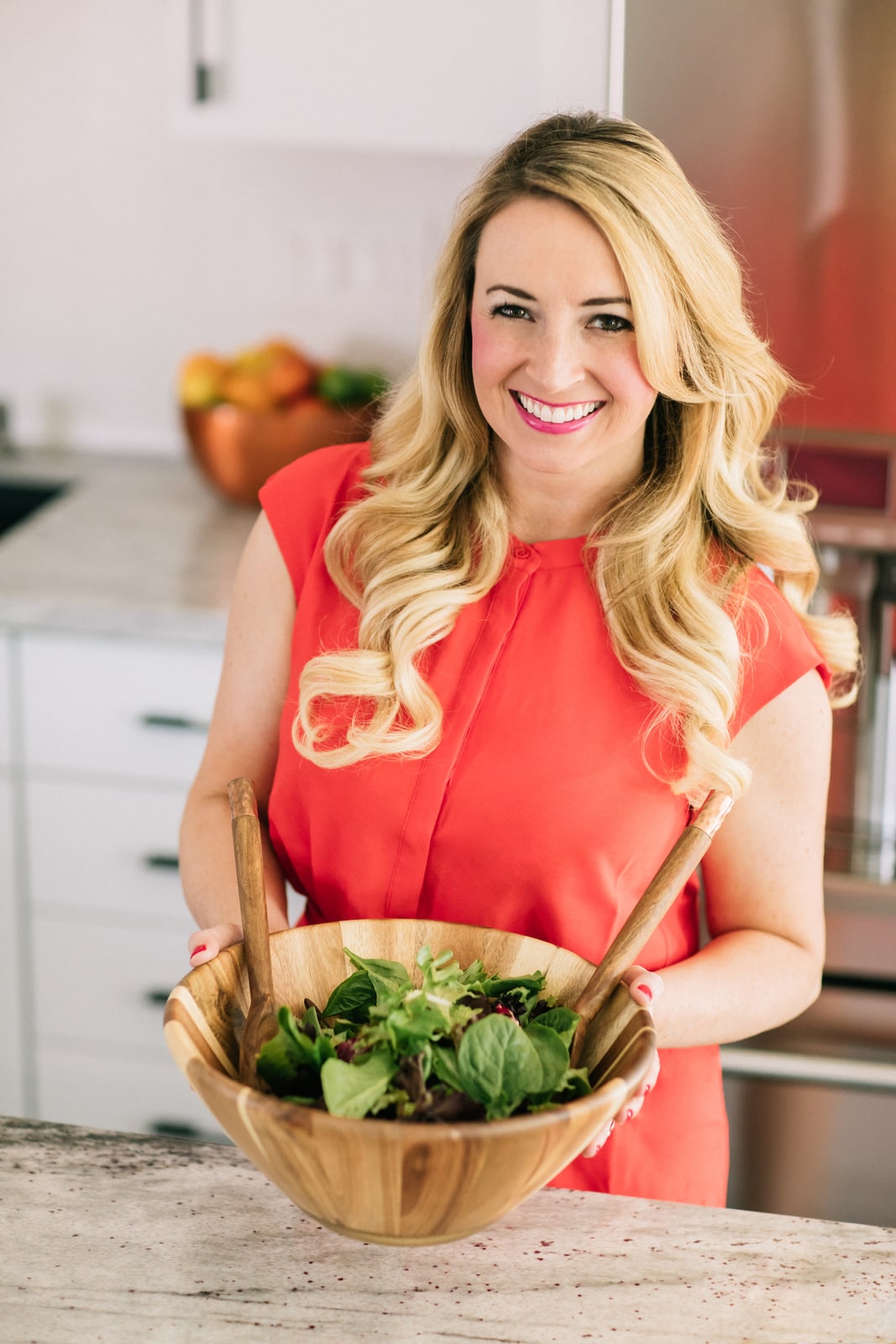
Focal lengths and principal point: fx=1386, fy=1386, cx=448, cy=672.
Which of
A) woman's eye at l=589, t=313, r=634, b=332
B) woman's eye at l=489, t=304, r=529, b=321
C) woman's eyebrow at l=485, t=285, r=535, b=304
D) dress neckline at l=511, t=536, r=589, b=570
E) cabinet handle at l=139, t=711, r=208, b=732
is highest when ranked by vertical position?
woman's eyebrow at l=485, t=285, r=535, b=304

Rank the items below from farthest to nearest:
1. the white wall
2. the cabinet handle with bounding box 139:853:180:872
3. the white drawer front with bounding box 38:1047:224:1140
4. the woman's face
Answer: the white wall → the white drawer front with bounding box 38:1047:224:1140 → the cabinet handle with bounding box 139:853:180:872 → the woman's face

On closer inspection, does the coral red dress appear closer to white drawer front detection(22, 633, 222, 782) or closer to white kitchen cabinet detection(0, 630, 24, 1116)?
white drawer front detection(22, 633, 222, 782)

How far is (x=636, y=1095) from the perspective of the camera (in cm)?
93

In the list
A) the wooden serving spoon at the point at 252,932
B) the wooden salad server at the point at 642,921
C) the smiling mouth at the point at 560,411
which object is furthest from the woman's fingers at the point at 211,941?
the smiling mouth at the point at 560,411

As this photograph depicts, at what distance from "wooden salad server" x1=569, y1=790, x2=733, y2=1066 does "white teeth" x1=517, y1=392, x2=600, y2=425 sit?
365 millimetres

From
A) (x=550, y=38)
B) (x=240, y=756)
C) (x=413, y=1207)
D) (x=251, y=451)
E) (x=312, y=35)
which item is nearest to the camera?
(x=413, y=1207)

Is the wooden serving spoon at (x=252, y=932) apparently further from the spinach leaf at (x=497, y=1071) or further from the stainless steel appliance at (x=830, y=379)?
the stainless steel appliance at (x=830, y=379)

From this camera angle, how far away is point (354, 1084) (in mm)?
810

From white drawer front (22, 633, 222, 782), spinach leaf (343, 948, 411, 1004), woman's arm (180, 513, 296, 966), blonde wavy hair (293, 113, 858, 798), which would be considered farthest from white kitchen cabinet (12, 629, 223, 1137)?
spinach leaf (343, 948, 411, 1004)

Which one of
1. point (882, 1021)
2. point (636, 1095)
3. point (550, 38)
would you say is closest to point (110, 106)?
point (550, 38)

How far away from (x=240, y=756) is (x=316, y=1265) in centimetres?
57

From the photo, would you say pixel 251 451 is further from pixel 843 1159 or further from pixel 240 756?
pixel 843 1159

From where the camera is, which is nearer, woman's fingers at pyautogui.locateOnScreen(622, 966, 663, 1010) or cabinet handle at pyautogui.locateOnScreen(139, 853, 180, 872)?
woman's fingers at pyautogui.locateOnScreen(622, 966, 663, 1010)

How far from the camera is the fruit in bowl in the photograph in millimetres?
2293
